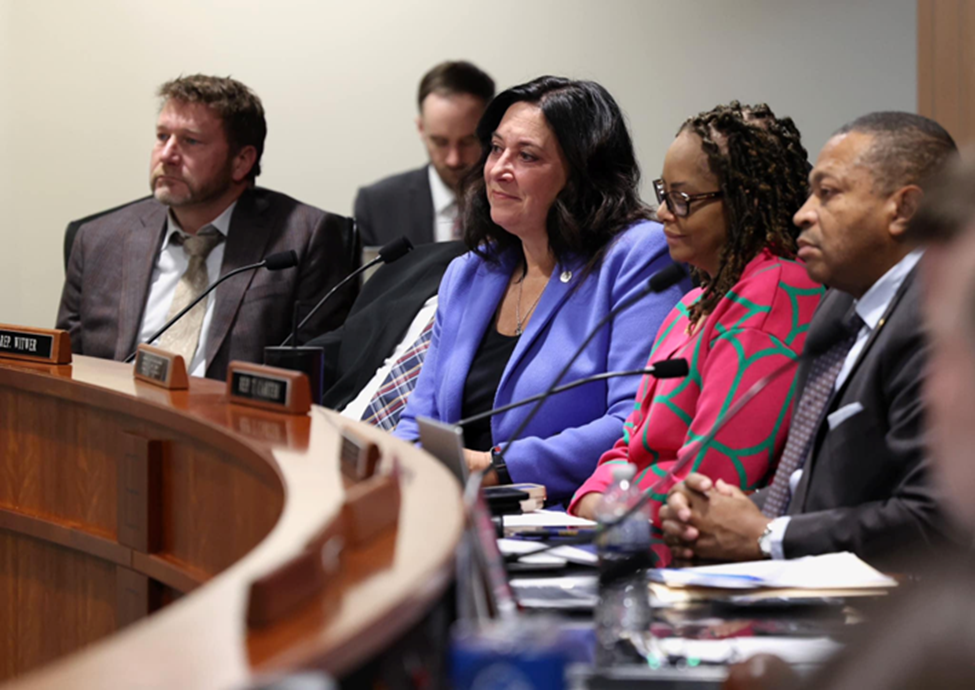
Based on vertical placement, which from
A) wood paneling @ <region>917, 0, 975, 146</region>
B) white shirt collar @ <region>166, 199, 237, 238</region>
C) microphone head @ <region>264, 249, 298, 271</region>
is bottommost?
microphone head @ <region>264, 249, 298, 271</region>

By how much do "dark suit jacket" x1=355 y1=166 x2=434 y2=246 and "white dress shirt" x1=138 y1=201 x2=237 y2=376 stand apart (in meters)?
0.79

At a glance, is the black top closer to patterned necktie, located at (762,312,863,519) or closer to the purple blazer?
the purple blazer

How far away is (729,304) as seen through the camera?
7.41 feet

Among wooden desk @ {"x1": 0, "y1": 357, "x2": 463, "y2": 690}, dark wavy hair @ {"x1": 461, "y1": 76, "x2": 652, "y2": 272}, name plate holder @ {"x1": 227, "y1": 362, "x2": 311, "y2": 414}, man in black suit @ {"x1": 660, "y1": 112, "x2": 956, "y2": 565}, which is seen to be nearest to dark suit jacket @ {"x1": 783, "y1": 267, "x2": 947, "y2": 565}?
man in black suit @ {"x1": 660, "y1": 112, "x2": 956, "y2": 565}

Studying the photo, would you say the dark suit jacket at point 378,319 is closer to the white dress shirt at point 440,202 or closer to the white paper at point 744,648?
the white dress shirt at point 440,202

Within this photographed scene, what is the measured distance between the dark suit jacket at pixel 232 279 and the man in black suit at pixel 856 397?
2275 millimetres

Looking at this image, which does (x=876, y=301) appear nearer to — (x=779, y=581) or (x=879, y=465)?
(x=879, y=465)

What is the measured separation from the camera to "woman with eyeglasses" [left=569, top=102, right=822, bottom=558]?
7.15 ft

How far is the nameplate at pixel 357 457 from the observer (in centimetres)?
135

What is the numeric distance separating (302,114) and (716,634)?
14.1 feet

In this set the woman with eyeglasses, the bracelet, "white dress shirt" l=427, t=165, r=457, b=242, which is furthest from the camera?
"white dress shirt" l=427, t=165, r=457, b=242

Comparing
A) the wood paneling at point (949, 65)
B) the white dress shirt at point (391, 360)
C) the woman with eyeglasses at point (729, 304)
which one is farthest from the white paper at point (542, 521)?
the wood paneling at point (949, 65)

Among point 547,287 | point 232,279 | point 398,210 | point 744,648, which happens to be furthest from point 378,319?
point 744,648

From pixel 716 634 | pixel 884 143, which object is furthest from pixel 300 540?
pixel 884 143
